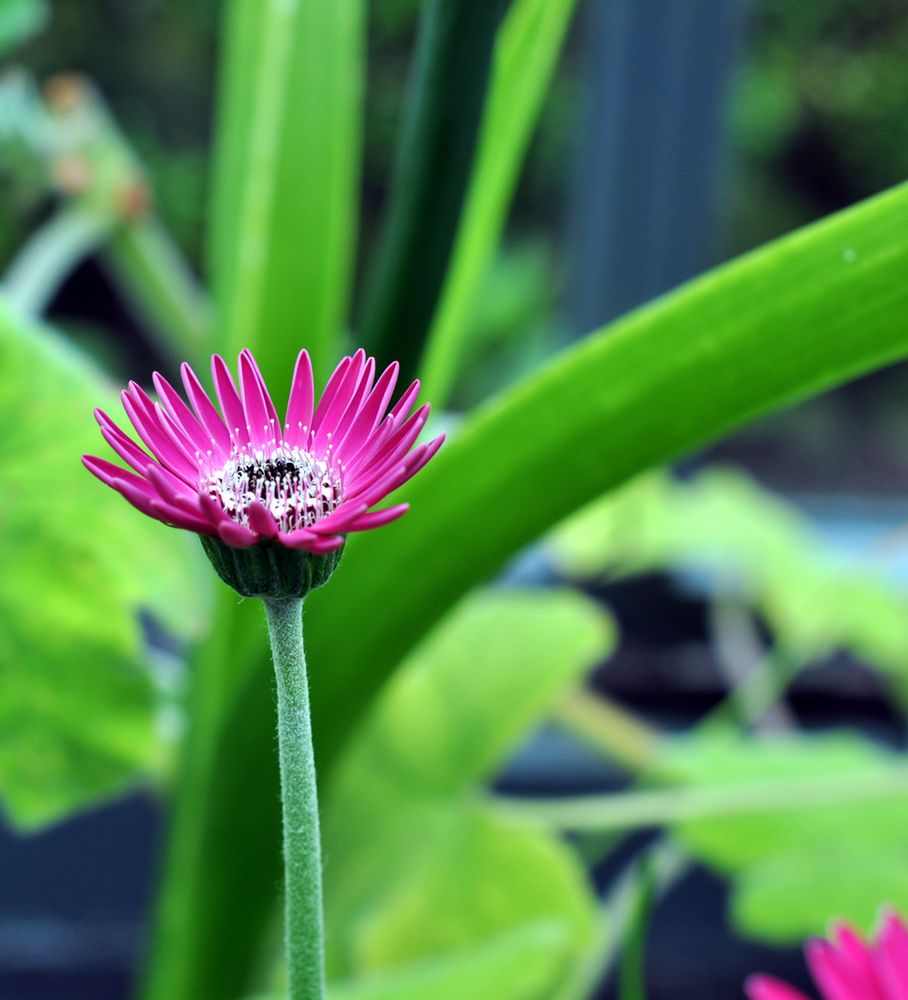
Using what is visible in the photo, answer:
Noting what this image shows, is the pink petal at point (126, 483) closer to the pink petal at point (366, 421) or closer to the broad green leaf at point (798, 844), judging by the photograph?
the pink petal at point (366, 421)

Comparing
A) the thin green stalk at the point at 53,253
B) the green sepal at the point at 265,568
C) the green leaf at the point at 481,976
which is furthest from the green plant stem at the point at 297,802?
the thin green stalk at the point at 53,253

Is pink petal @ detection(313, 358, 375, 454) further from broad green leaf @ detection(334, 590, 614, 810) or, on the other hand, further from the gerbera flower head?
broad green leaf @ detection(334, 590, 614, 810)

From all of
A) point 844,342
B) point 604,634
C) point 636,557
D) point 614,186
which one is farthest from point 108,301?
point 844,342

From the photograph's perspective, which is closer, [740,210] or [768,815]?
[768,815]

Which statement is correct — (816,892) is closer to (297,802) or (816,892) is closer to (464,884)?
(464,884)

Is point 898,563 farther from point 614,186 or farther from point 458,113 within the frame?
point 458,113

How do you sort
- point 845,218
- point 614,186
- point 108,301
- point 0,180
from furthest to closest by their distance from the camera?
point 108,301 < point 614,186 < point 0,180 < point 845,218
